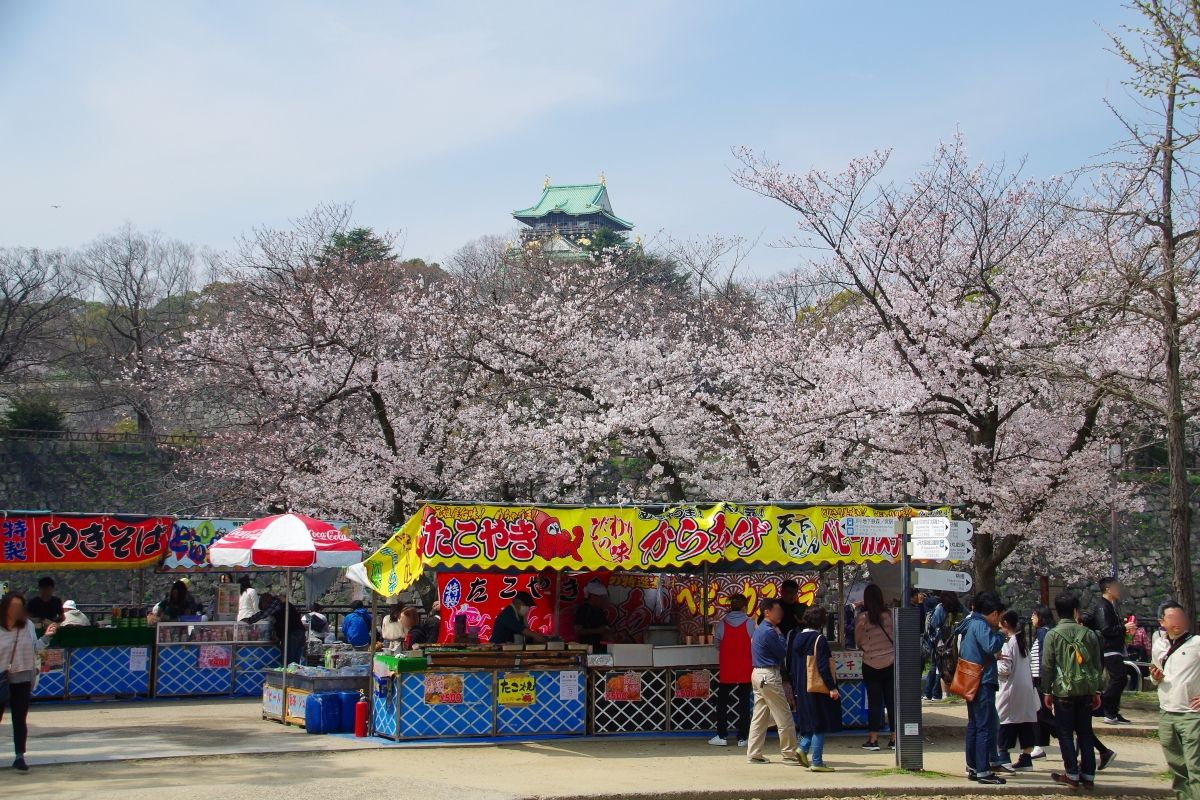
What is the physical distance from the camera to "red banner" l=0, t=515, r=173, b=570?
15953 mm

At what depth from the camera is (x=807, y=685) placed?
36.4 feet

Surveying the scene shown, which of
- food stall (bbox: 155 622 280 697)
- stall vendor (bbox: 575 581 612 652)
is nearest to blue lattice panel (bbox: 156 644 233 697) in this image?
food stall (bbox: 155 622 280 697)

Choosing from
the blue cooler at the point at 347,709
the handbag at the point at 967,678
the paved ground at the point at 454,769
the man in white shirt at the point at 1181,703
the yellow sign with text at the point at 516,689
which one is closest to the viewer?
the man in white shirt at the point at 1181,703

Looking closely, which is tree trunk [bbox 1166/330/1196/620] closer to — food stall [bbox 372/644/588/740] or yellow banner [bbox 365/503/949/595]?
yellow banner [bbox 365/503/949/595]

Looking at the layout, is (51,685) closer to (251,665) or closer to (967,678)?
(251,665)

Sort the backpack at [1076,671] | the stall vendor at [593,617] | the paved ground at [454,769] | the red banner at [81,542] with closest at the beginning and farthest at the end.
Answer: the paved ground at [454,769], the backpack at [1076,671], the stall vendor at [593,617], the red banner at [81,542]

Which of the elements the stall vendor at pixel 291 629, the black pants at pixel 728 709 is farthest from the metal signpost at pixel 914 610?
the stall vendor at pixel 291 629

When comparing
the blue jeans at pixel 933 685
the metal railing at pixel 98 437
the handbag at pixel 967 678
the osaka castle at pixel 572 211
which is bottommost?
the blue jeans at pixel 933 685

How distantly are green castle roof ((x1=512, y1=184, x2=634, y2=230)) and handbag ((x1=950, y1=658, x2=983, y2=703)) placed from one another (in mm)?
92306

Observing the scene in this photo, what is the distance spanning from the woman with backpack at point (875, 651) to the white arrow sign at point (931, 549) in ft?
4.41

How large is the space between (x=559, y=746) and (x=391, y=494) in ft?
36.7

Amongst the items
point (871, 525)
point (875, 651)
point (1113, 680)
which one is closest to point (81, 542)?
point (875, 651)

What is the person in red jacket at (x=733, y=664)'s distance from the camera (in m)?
12.4

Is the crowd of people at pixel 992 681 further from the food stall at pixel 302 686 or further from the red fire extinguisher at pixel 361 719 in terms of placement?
the food stall at pixel 302 686
